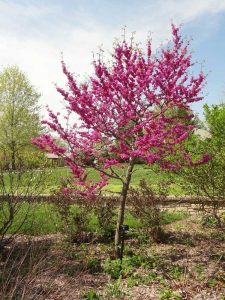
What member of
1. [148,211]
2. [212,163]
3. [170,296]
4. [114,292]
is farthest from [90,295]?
[212,163]

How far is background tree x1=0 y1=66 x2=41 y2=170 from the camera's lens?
25969 millimetres

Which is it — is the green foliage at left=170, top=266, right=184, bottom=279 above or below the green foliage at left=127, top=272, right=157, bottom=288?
above

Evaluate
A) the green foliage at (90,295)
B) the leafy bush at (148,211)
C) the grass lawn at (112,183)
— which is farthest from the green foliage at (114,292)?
the leafy bush at (148,211)

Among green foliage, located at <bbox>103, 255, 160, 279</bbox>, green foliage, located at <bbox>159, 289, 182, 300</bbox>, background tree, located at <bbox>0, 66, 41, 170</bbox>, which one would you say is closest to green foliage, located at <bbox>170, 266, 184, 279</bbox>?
green foliage, located at <bbox>103, 255, 160, 279</bbox>

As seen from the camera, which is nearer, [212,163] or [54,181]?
[212,163]

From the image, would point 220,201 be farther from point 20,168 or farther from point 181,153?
point 20,168

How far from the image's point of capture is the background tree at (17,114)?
25969 mm

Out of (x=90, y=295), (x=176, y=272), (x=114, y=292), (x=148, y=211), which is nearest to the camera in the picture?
(x=90, y=295)

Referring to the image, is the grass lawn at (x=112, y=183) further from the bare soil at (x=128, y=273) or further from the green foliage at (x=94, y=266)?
the green foliage at (x=94, y=266)

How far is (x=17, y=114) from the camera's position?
86.1ft

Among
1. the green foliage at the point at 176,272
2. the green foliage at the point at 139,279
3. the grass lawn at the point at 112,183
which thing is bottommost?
the green foliage at the point at 139,279

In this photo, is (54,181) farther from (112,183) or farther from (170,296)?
(170,296)

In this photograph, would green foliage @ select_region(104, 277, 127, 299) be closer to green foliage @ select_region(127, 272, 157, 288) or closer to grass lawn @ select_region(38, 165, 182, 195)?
green foliage @ select_region(127, 272, 157, 288)

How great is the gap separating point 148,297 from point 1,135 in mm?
22816
